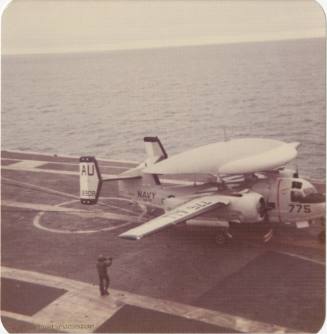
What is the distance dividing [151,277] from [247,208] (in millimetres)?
6294

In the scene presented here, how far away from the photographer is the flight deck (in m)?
19.9

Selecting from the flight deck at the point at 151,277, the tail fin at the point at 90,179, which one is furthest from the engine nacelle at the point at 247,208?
the tail fin at the point at 90,179

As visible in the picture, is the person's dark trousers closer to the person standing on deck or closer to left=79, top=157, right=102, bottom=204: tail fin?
the person standing on deck

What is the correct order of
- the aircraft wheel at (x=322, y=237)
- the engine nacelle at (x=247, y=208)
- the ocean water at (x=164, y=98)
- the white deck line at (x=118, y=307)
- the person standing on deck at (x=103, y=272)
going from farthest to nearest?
the ocean water at (x=164, y=98)
the aircraft wheel at (x=322, y=237)
the engine nacelle at (x=247, y=208)
the person standing on deck at (x=103, y=272)
the white deck line at (x=118, y=307)

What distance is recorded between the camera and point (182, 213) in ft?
80.8

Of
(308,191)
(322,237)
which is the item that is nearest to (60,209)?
(308,191)

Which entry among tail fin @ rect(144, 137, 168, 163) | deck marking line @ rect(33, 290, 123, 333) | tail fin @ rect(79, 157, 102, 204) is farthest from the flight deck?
tail fin @ rect(144, 137, 168, 163)

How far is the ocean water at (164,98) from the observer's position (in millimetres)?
30594

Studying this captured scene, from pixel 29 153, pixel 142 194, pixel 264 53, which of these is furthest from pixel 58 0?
pixel 29 153

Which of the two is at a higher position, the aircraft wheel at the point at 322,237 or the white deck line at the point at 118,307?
the aircraft wheel at the point at 322,237

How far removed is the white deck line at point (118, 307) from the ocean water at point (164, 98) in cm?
1082

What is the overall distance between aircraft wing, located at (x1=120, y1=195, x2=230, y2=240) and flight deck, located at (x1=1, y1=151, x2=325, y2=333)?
235 centimetres

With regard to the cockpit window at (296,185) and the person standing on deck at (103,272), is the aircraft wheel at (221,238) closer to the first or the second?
the cockpit window at (296,185)

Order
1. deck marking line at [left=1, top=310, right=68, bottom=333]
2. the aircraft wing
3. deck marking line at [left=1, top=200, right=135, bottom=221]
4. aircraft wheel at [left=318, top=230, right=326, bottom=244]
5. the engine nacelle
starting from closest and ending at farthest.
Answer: deck marking line at [left=1, top=310, right=68, bottom=333], the aircraft wing, the engine nacelle, aircraft wheel at [left=318, top=230, right=326, bottom=244], deck marking line at [left=1, top=200, right=135, bottom=221]
